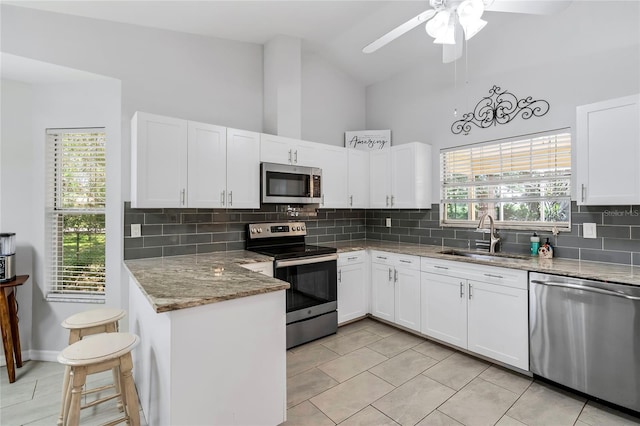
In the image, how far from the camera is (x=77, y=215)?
9.73 feet

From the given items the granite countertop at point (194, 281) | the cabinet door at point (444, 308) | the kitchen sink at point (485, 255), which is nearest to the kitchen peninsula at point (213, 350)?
the granite countertop at point (194, 281)

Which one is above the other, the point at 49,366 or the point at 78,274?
the point at 78,274

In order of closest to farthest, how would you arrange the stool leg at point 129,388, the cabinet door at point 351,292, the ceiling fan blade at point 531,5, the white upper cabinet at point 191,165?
the stool leg at point 129,388 → the ceiling fan blade at point 531,5 → the white upper cabinet at point 191,165 → the cabinet door at point 351,292

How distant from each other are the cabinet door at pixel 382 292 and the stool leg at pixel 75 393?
9.11ft

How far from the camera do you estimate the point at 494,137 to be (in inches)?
129

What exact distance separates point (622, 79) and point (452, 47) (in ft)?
5.03

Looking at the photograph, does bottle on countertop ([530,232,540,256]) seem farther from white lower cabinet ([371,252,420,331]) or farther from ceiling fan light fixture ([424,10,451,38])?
ceiling fan light fixture ([424,10,451,38])

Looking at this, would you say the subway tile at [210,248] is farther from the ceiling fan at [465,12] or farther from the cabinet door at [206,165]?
the ceiling fan at [465,12]

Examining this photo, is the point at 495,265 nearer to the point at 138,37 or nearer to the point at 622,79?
the point at 622,79

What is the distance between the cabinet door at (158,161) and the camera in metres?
2.50

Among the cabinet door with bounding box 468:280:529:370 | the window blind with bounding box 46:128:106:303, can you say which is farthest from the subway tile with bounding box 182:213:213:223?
the cabinet door with bounding box 468:280:529:370

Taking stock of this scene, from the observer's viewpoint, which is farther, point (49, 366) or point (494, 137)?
point (494, 137)

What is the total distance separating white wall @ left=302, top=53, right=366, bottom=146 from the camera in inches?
158

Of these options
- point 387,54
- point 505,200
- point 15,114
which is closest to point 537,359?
point 505,200
